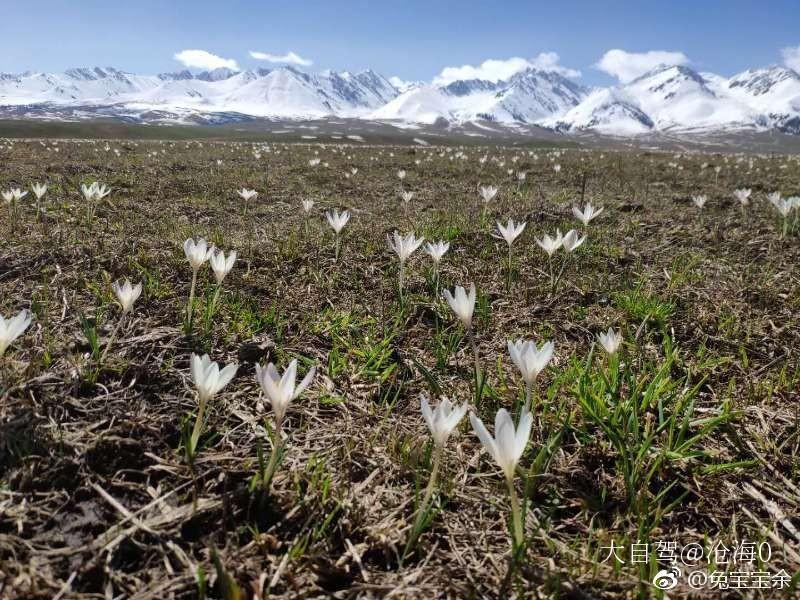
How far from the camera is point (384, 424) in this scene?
7.06 ft

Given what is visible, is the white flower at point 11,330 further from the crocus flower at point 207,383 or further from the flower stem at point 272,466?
the flower stem at point 272,466

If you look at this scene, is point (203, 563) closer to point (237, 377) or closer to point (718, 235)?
point (237, 377)

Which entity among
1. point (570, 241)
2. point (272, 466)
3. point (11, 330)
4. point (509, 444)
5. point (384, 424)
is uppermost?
point (570, 241)

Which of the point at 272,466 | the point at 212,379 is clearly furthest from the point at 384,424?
the point at 212,379

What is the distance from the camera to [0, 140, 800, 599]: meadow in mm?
1466

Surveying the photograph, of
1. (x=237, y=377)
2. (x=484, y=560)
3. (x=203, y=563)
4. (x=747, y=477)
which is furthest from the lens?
(x=237, y=377)

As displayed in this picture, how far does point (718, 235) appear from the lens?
17.4 feet

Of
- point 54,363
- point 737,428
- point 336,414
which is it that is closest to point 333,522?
point 336,414

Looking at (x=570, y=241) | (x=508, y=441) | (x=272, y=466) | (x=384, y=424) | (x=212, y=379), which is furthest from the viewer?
(x=570, y=241)

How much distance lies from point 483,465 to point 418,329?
47.8 inches

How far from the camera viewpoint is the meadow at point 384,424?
1.47 metres

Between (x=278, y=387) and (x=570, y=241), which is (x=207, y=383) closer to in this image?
(x=278, y=387)

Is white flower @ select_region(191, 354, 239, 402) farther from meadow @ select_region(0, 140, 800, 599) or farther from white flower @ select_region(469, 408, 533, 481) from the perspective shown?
white flower @ select_region(469, 408, 533, 481)

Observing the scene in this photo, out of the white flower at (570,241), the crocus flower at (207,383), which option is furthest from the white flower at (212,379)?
the white flower at (570,241)
